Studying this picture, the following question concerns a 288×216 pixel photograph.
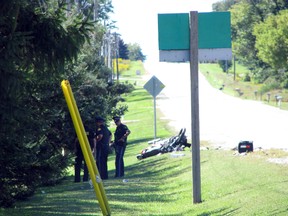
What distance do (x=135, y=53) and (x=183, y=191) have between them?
170752 millimetres

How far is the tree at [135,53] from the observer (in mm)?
182750

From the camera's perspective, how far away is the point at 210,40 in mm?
14922

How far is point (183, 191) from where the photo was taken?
690 inches

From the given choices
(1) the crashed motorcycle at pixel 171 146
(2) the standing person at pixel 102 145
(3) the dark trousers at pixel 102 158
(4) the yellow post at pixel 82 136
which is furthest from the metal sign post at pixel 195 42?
(1) the crashed motorcycle at pixel 171 146

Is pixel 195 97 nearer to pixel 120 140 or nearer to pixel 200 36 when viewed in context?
pixel 200 36

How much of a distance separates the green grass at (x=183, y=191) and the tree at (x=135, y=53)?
519ft

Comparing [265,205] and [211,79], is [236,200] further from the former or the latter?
[211,79]

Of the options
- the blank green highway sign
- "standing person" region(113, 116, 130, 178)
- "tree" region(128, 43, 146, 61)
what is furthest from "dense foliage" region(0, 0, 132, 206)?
"tree" region(128, 43, 146, 61)

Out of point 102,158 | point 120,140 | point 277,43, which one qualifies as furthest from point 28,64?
point 277,43

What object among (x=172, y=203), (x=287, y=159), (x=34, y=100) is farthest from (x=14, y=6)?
(x=287, y=159)

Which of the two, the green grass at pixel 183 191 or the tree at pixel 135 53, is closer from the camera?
the green grass at pixel 183 191

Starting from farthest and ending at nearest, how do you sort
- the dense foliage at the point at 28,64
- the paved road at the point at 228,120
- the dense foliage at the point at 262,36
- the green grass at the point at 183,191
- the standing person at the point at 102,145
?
the dense foliage at the point at 262,36 → the paved road at the point at 228,120 → the standing person at the point at 102,145 → the green grass at the point at 183,191 → the dense foliage at the point at 28,64

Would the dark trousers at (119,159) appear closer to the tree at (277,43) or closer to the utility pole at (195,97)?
the utility pole at (195,97)

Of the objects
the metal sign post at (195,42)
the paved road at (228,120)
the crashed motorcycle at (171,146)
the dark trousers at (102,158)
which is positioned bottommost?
the paved road at (228,120)
